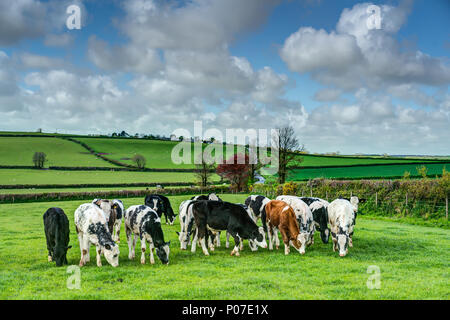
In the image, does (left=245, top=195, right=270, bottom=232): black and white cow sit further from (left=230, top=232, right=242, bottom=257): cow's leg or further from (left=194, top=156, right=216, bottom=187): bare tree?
(left=194, top=156, right=216, bottom=187): bare tree

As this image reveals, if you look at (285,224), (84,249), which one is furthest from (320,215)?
(84,249)

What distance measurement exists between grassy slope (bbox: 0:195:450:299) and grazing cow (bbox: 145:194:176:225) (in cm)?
561

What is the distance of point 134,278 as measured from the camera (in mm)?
9125

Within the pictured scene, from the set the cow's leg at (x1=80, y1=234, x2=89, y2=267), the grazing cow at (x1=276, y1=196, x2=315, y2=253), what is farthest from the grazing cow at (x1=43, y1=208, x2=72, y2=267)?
the grazing cow at (x1=276, y1=196, x2=315, y2=253)

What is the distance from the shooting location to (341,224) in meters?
12.4

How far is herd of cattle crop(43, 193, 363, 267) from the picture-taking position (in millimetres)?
10734

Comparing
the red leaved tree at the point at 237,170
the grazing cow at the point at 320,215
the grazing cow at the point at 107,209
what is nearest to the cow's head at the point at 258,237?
the grazing cow at the point at 320,215

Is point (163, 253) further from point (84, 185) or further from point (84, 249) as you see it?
point (84, 185)

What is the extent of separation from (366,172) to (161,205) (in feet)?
154

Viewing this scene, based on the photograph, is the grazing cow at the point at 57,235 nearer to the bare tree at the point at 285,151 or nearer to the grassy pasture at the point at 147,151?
the bare tree at the point at 285,151

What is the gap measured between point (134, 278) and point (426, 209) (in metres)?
21.4

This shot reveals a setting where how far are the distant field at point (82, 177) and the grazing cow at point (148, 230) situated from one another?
51.7 metres

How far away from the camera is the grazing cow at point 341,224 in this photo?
11877mm
